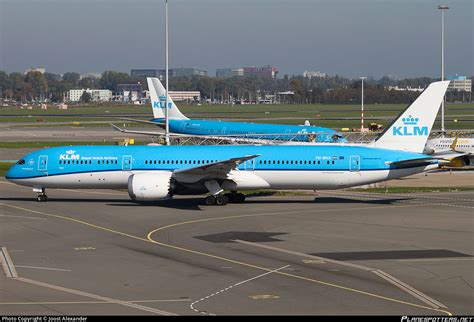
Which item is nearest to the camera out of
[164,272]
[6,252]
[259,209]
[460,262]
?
[164,272]

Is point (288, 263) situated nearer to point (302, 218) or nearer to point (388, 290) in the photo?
point (388, 290)

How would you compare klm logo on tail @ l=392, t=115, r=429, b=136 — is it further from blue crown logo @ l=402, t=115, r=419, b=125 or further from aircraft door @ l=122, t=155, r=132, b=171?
aircraft door @ l=122, t=155, r=132, b=171

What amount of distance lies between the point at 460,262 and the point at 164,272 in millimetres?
11374

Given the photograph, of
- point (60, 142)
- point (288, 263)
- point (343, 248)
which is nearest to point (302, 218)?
point (343, 248)

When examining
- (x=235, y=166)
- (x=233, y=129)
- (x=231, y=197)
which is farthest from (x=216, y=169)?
(x=233, y=129)

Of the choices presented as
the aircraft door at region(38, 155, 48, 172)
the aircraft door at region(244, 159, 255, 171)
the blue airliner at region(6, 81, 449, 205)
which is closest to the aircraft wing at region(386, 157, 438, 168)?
the blue airliner at region(6, 81, 449, 205)

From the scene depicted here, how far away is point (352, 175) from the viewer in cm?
4831

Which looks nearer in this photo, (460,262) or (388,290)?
(388,290)

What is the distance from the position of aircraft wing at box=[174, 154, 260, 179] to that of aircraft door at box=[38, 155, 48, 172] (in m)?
8.48

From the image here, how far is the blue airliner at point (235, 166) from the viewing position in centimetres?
4778

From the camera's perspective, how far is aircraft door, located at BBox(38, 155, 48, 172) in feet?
164

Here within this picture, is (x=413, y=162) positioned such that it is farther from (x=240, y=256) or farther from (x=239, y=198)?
(x=240, y=256)

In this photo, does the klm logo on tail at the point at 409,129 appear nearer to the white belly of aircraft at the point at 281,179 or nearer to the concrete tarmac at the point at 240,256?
the white belly of aircraft at the point at 281,179

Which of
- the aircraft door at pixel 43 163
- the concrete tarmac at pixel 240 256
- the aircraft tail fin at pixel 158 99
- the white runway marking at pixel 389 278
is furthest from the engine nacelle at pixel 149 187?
the aircraft tail fin at pixel 158 99
